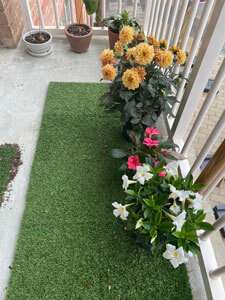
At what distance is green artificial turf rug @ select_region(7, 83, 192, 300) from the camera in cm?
136

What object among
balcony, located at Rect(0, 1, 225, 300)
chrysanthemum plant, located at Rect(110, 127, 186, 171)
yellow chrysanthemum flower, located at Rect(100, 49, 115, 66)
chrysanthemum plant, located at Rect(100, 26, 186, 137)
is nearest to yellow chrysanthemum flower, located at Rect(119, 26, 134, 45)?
chrysanthemum plant, located at Rect(100, 26, 186, 137)

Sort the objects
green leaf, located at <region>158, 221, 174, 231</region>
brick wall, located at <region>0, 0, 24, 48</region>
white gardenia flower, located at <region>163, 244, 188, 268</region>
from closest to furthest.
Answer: white gardenia flower, located at <region>163, 244, 188, 268</region> → green leaf, located at <region>158, 221, 174, 231</region> → brick wall, located at <region>0, 0, 24, 48</region>

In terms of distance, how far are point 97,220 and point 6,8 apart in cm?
217

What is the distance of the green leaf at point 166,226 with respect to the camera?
3.71 feet

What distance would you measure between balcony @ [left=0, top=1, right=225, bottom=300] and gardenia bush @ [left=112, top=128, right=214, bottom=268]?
0.76 feet

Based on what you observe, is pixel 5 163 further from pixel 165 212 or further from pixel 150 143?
pixel 165 212

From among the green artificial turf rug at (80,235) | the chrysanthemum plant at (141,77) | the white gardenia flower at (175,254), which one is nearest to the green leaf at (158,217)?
the white gardenia flower at (175,254)

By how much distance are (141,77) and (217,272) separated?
1.12 m

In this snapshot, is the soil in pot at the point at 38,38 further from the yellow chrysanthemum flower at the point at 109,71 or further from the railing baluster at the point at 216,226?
the railing baluster at the point at 216,226

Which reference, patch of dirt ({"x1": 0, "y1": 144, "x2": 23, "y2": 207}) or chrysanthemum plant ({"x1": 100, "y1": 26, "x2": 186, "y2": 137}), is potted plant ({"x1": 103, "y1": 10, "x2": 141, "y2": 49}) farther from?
patch of dirt ({"x1": 0, "y1": 144, "x2": 23, "y2": 207})

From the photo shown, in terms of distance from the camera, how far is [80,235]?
4.99ft

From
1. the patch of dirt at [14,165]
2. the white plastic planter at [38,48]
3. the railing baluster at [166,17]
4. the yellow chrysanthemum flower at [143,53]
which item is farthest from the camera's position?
the white plastic planter at [38,48]

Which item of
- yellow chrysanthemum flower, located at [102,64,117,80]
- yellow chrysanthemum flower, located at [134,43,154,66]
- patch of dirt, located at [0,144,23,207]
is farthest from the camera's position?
patch of dirt, located at [0,144,23,207]

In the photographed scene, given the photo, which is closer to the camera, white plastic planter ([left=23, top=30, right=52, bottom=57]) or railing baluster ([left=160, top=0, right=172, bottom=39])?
railing baluster ([left=160, top=0, right=172, bottom=39])
